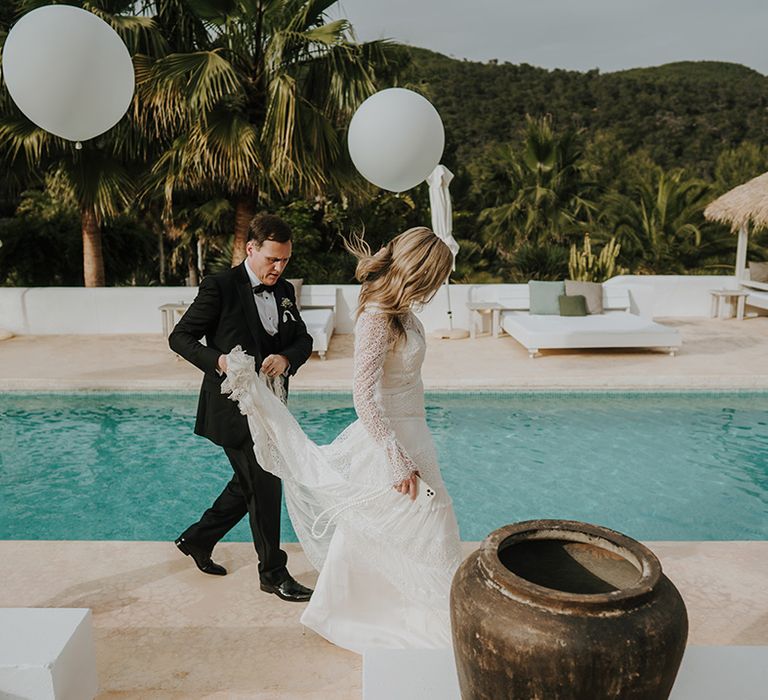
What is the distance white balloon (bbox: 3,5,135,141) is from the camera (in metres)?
4.22

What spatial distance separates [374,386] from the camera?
8.24ft

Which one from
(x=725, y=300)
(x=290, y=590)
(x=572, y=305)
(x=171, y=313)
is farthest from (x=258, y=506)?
(x=725, y=300)

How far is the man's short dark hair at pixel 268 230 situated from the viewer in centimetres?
295

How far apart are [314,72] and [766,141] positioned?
2332cm

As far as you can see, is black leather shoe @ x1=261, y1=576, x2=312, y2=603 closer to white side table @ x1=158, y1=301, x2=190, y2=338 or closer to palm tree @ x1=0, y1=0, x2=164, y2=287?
white side table @ x1=158, y1=301, x2=190, y2=338

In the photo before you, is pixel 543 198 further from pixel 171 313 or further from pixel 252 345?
pixel 252 345

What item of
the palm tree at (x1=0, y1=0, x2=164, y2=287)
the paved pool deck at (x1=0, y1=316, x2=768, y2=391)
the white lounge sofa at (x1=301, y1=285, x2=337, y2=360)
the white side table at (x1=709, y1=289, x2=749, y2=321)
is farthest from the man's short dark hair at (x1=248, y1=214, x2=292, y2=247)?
the white side table at (x1=709, y1=289, x2=749, y2=321)

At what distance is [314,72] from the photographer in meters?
9.79

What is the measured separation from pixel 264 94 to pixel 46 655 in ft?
A: 28.8

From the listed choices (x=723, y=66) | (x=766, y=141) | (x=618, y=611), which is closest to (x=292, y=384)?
(x=618, y=611)

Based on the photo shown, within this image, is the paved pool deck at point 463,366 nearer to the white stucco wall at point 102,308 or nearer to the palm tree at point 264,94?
the white stucco wall at point 102,308

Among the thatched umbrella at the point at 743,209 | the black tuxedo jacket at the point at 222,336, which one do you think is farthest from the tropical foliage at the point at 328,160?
the black tuxedo jacket at the point at 222,336

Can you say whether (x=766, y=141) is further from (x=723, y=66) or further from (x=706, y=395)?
(x=706, y=395)

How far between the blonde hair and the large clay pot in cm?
97
